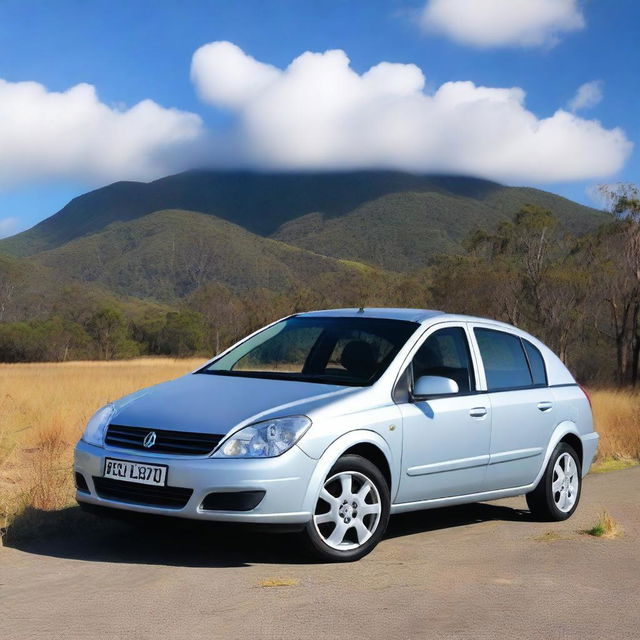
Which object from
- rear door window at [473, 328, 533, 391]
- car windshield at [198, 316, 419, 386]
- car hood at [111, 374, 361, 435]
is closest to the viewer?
car hood at [111, 374, 361, 435]

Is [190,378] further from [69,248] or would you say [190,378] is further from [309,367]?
[69,248]

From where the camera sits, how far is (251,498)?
5840mm

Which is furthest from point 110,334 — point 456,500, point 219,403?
point 219,403

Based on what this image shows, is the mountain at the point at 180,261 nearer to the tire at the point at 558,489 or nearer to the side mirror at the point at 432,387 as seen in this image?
the tire at the point at 558,489

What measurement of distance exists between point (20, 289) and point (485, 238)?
68751mm

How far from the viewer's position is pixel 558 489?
8141 millimetres

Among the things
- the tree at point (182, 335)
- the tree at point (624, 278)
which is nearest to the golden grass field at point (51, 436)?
the tree at point (624, 278)

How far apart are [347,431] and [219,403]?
2.69 feet

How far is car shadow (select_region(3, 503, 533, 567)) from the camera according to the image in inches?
240

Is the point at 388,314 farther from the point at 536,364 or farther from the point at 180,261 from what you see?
the point at 180,261

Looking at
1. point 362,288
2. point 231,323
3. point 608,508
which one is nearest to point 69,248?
point 231,323

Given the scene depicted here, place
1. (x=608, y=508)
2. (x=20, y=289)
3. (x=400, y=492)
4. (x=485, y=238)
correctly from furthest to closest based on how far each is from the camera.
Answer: (x=20, y=289), (x=485, y=238), (x=608, y=508), (x=400, y=492)

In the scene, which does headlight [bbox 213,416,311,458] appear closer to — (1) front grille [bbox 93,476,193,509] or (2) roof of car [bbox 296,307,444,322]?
(1) front grille [bbox 93,476,193,509]

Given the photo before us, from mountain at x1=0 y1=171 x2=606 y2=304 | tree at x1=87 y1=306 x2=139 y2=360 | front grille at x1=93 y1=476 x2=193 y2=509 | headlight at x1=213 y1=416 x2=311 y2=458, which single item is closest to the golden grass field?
front grille at x1=93 y1=476 x2=193 y2=509
